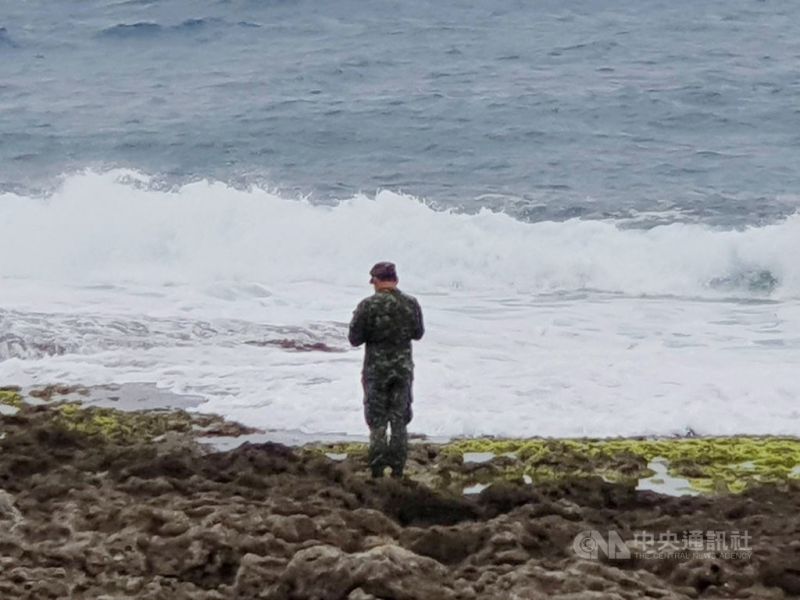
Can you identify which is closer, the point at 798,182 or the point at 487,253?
the point at 487,253

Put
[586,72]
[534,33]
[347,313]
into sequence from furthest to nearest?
[534,33] → [586,72] → [347,313]

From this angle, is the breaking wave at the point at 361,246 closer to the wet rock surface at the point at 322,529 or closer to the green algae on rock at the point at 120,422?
the green algae on rock at the point at 120,422

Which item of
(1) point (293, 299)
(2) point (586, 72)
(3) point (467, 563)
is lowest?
(3) point (467, 563)

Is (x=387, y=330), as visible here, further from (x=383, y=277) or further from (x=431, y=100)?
(x=431, y=100)

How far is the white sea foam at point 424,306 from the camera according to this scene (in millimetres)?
14586

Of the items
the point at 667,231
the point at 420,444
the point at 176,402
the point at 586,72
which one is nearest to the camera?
the point at 420,444

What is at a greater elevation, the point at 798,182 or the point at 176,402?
the point at 798,182

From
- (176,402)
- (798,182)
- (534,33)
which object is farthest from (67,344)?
(534,33)

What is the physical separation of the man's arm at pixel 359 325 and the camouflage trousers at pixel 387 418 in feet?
1.20

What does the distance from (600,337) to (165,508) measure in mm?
9149

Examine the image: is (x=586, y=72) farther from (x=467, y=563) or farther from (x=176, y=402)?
(x=467, y=563)

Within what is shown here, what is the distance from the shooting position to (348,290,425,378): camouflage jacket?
11727 mm

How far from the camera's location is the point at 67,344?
56.6 ft

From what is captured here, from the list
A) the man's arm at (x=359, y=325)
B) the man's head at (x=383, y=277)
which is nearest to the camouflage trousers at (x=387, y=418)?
the man's arm at (x=359, y=325)
